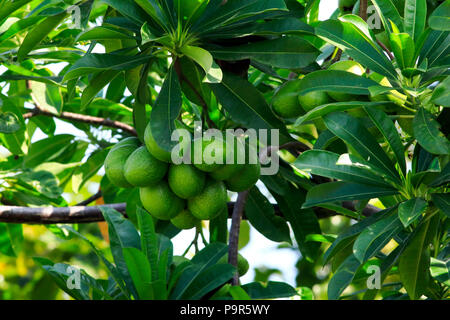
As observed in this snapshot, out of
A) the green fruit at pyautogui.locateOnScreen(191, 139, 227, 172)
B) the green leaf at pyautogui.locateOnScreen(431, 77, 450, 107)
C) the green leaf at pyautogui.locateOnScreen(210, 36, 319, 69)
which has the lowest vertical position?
the green fruit at pyautogui.locateOnScreen(191, 139, 227, 172)

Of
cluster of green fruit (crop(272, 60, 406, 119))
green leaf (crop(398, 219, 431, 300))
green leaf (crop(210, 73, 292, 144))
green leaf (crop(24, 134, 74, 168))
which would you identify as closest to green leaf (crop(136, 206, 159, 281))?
green leaf (crop(210, 73, 292, 144))

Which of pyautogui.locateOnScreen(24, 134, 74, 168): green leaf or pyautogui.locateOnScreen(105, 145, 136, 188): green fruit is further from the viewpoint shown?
pyautogui.locateOnScreen(24, 134, 74, 168): green leaf

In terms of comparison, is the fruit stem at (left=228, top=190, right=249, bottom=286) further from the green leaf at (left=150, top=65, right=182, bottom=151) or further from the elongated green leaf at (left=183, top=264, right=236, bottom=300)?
the green leaf at (left=150, top=65, right=182, bottom=151)

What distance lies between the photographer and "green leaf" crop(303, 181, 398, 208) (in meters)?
1.69

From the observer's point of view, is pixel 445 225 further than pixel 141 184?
Yes

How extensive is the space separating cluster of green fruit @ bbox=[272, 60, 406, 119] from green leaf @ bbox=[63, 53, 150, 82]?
16.3 inches

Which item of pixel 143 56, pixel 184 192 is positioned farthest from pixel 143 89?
pixel 184 192

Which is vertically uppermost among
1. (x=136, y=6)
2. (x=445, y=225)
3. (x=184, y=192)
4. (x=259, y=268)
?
(x=136, y=6)

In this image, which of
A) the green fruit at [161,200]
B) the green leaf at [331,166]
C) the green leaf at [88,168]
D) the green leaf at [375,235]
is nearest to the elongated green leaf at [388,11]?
the green leaf at [331,166]

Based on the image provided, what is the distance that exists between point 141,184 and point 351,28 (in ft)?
2.31

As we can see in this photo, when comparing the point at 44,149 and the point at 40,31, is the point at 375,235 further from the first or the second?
the point at 44,149

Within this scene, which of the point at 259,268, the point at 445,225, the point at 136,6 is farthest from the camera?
the point at 259,268

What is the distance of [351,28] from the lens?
1.71 m
